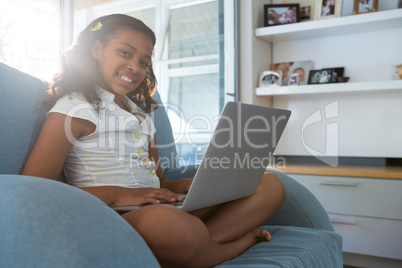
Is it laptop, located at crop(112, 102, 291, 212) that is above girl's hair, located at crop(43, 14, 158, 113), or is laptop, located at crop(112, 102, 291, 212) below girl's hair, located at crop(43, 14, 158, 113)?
below

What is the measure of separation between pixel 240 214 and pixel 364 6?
196 cm

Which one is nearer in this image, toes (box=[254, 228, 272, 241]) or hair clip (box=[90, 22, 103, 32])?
toes (box=[254, 228, 272, 241])

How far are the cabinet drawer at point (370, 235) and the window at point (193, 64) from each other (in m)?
0.97

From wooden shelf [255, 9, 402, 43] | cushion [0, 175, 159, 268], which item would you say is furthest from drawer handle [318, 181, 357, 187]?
cushion [0, 175, 159, 268]

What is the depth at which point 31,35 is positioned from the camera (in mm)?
1653

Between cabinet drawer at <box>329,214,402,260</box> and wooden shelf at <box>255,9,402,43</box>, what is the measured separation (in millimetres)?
1155

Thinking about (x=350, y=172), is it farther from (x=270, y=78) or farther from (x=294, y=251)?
(x=294, y=251)

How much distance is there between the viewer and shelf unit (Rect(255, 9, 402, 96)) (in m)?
2.41

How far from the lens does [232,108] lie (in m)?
0.88

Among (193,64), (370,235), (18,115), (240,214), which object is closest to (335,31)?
(193,64)

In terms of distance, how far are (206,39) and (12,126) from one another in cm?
193

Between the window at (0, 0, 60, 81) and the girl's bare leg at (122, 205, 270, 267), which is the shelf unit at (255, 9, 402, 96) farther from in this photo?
the girl's bare leg at (122, 205, 270, 267)

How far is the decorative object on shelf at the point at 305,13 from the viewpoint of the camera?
2785 millimetres

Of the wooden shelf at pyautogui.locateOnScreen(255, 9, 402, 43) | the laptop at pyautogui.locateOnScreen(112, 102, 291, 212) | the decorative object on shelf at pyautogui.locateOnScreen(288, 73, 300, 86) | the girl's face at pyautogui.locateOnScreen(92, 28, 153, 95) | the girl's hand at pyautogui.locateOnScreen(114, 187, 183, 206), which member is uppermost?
the wooden shelf at pyautogui.locateOnScreen(255, 9, 402, 43)
